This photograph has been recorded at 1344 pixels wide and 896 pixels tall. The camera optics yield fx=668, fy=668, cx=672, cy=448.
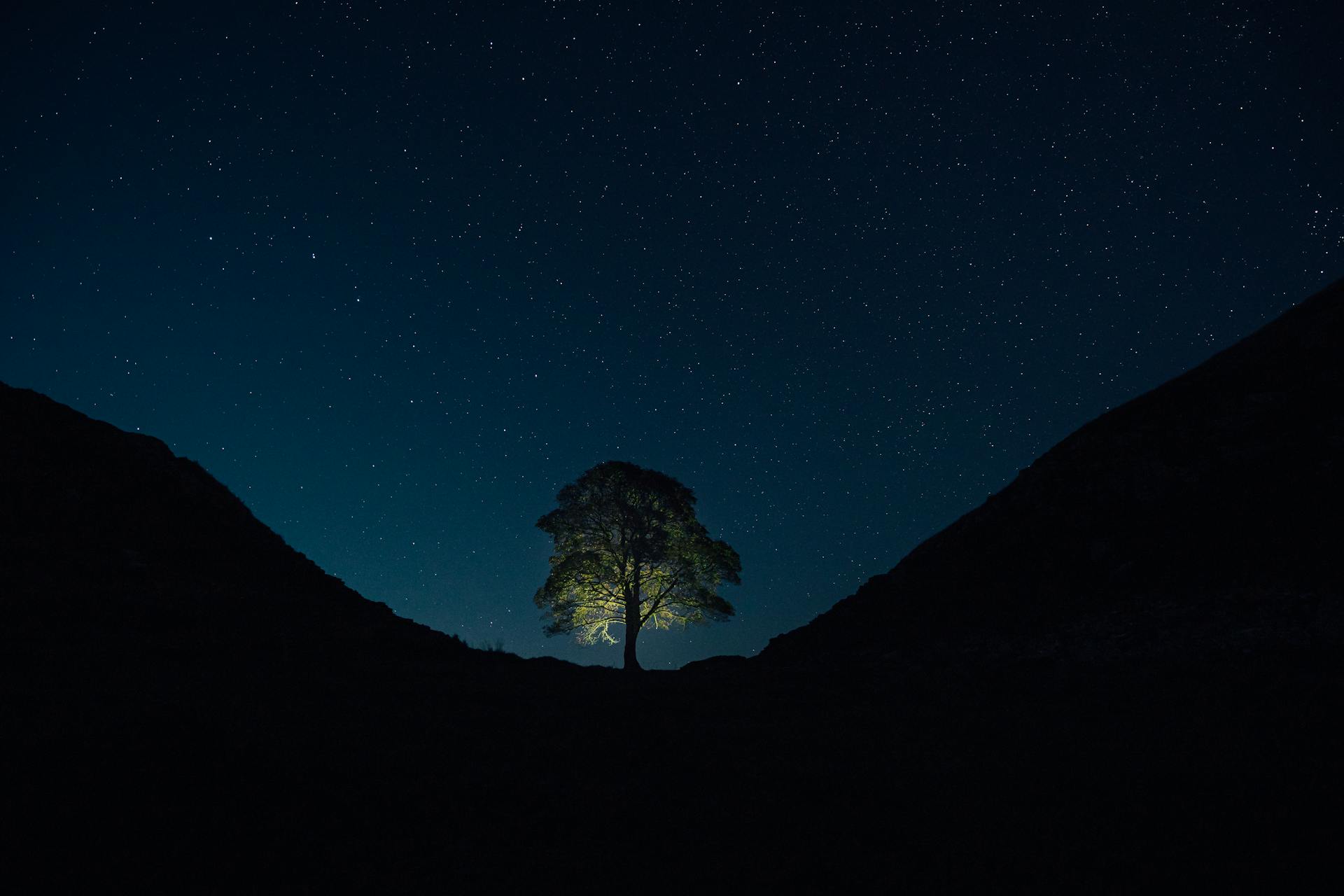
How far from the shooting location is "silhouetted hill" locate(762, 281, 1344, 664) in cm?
1439

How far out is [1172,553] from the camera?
672 inches

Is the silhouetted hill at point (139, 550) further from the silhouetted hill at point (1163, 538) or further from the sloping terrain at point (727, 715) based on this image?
the silhouetted hill at point (1163, 538)

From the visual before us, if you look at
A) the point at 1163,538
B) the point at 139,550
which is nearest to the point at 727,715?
the point at 1163,538

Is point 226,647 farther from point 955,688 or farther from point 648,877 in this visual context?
point 955,688

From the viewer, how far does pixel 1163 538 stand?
17.8 metres

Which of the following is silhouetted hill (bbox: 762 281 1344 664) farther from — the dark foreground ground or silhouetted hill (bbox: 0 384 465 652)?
silhouetted hill (bbox: 0 384 465 652)

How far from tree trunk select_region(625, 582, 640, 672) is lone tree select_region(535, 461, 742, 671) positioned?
226 millimetres

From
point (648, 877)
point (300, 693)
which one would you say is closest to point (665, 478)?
point (300, 693)

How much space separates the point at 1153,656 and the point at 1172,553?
18.5ft

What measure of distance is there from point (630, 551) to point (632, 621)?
315cm

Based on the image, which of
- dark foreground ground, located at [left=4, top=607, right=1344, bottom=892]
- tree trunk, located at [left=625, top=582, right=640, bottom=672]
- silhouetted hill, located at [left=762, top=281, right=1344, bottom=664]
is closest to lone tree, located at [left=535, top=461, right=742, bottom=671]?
tree trunk, located at [left=625, top=582, right=640, bottom=672]

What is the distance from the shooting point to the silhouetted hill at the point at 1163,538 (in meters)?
14.4

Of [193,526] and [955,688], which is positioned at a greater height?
[193,526]

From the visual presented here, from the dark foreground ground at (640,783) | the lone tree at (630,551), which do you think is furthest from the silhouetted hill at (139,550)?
the lone tree at (630,551)
